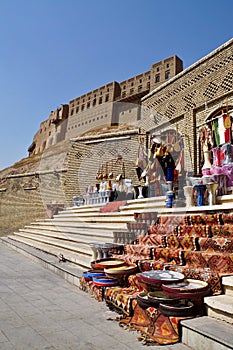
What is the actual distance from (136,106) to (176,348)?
32466mm

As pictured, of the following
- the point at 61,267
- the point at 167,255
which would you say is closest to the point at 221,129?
the point at 167,255

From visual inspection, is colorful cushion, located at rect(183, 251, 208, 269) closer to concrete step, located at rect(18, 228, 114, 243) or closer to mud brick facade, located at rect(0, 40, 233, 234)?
concrete step, located at rect(18, 228, 114, 243)

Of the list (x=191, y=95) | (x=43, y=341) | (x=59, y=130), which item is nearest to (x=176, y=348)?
(x=43, y=341)

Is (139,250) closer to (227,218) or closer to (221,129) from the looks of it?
(227,218)

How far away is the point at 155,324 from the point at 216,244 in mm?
1073

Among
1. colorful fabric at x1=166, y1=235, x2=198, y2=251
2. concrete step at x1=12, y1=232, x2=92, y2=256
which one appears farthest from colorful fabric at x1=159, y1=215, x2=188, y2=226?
concrete step at x1=12, y1=232, x2=92, y2=256

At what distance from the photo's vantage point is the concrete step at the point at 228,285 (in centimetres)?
239

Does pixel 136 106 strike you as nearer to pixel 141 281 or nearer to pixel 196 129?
pixel 196 129

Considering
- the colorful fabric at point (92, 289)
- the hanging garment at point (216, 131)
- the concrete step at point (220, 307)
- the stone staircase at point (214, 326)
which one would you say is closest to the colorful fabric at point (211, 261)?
the stone staircase at point (214, 326)

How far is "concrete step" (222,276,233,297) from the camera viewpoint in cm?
239

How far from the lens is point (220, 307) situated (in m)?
2.18

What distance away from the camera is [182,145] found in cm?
828

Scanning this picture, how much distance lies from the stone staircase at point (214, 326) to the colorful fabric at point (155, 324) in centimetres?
9

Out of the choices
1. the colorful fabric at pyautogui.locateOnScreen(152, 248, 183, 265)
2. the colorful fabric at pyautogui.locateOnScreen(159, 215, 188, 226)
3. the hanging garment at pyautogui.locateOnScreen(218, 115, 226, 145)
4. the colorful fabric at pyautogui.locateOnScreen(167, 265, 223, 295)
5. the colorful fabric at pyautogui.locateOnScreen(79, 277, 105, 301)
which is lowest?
the colorful fabric at pyautogui.locateOnScreen(79, 277, 105, 301)
